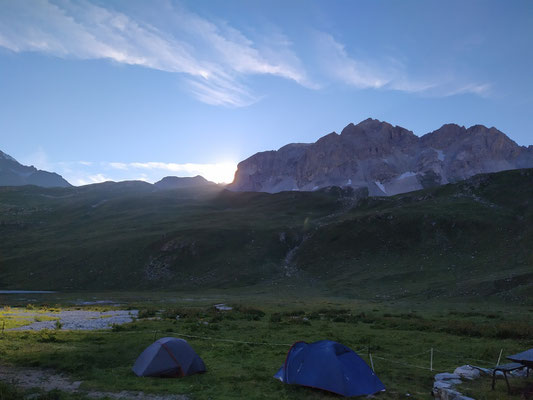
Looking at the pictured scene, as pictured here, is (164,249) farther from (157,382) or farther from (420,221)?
(157,382)

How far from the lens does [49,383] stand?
17047 mm

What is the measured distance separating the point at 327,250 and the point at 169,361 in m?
91.2

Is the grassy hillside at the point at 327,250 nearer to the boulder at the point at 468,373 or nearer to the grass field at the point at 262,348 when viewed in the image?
the grass field at the point at 262,348

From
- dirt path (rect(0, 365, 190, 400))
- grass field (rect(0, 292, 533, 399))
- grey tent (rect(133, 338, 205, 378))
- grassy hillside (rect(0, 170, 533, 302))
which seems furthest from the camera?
grassy hillside (rect(0, 170, 533, 302))

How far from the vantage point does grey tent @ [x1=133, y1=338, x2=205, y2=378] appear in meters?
18.6

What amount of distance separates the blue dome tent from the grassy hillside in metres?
47.8

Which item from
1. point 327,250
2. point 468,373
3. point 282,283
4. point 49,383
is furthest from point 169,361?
point 327,250

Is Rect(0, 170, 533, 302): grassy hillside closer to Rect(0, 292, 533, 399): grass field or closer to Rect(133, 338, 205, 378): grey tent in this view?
Rect(0, 292, 533, 399): grass field

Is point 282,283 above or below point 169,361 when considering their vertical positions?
below

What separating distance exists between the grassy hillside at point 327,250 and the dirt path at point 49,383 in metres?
53.9

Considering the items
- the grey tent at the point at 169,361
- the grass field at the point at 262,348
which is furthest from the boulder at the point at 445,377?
the grey tent at the point at 169,361

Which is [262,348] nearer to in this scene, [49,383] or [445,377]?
[445,377]

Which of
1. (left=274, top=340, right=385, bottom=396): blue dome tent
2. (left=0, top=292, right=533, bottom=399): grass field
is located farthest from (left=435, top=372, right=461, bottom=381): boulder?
(left=274, top=340, right=385, bottom=396): blue dome tent

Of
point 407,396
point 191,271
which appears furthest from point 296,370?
point 191,271
